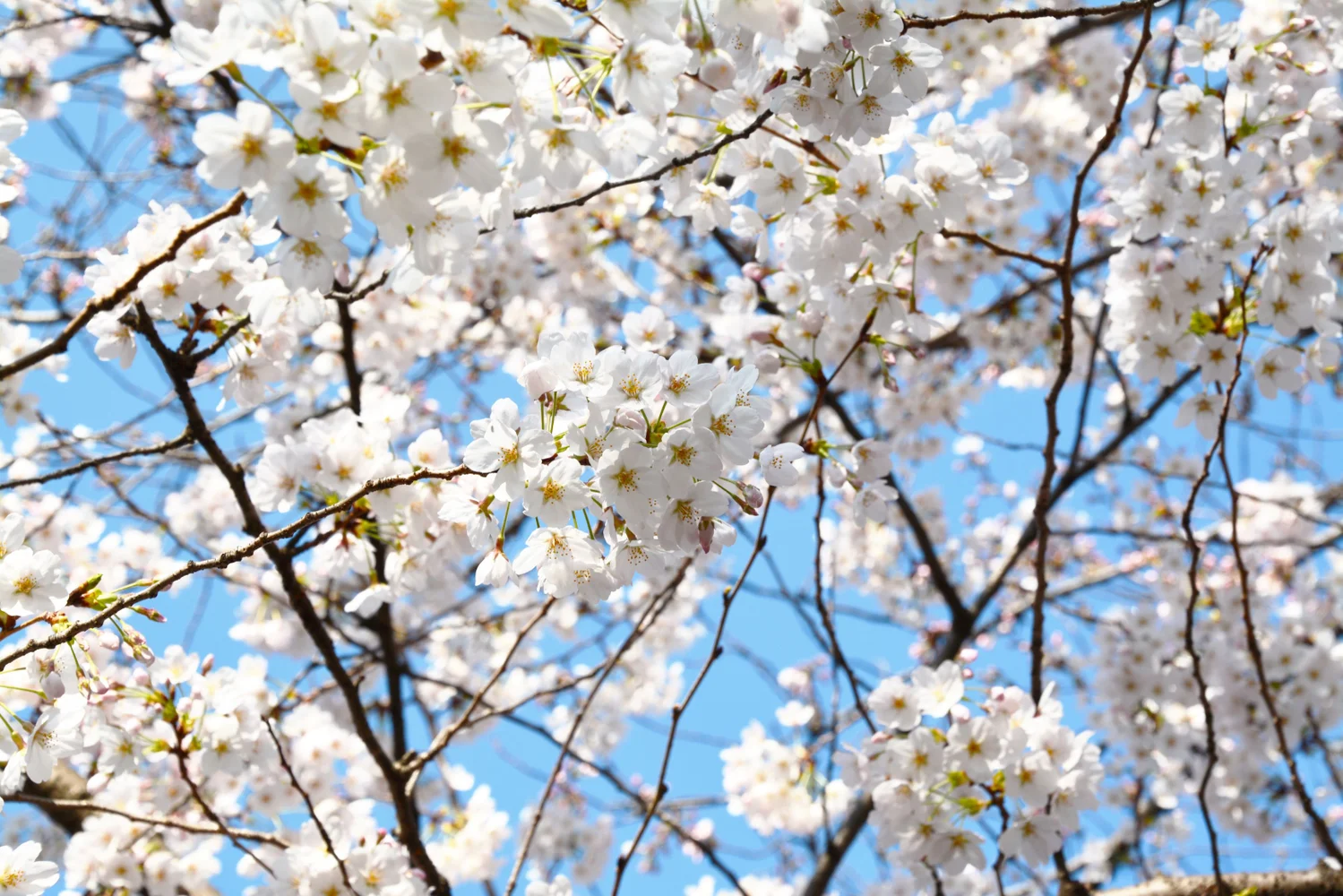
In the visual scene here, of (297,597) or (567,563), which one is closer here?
(567,563)

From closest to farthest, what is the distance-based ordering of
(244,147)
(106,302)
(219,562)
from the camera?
(244,147) → (219,562) → (106,302)

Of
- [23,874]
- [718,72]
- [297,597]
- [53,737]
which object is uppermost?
[718,72]

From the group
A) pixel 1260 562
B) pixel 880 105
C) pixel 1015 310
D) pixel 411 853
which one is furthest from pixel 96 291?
pixel 1260 562

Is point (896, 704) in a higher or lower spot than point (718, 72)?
lower

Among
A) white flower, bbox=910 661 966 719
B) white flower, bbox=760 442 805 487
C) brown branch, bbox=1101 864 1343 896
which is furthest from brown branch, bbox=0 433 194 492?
brown branch, bbox=1101 864 1343 896

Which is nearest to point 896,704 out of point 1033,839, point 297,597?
point 1033,839

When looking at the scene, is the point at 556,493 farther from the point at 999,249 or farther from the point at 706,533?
the point at 999,249

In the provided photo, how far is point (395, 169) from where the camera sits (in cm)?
123

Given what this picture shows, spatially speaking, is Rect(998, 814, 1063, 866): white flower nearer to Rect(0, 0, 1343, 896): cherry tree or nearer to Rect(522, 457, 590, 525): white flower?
Rect(0, 0, 1343, 896): cherry tree

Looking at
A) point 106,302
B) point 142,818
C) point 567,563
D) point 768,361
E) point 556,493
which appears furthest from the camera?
point 768,361

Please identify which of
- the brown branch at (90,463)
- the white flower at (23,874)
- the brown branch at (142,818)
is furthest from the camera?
the brown branch at (142,818)

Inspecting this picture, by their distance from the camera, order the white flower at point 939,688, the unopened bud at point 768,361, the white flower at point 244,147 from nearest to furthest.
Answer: the white flower at point 244,147, the unopened bud at point 768,361, the white flower at point 939,688

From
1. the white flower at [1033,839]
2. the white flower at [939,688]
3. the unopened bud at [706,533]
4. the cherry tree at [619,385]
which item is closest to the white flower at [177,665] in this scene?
the cherry tree at [619,385]

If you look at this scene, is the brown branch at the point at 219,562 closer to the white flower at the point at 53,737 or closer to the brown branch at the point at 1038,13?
the white flower at the point at 53,737
